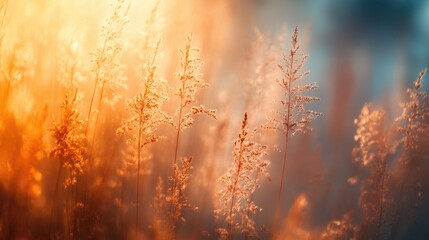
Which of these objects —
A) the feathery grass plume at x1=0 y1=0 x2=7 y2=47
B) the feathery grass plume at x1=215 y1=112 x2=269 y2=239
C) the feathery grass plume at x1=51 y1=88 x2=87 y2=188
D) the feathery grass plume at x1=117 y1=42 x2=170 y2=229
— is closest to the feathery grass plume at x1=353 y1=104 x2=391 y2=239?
the feathery grass plume at x1=215 y1=112 x2=269 y2=239

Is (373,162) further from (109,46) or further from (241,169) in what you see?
(109,46)

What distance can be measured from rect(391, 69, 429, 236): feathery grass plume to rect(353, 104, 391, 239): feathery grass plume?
581mm

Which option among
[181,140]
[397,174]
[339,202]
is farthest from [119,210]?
[397,174]

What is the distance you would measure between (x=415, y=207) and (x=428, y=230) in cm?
802

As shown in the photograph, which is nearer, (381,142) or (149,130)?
(149,130)

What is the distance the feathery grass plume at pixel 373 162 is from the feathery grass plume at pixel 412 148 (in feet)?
1.91

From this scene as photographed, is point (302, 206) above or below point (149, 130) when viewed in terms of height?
below

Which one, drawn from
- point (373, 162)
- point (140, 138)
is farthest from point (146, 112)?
point (373, 162)

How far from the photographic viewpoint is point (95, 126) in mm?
7582

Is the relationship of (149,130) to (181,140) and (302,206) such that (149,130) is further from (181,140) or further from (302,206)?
(181,140)

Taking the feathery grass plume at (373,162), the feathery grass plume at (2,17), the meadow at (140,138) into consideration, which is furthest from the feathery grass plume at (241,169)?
the feathery grass plume at (373,162)

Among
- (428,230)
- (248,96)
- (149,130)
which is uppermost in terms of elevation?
(248,96)

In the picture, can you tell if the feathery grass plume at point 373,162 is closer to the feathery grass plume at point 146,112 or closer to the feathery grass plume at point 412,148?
the feathery grass plume at point 412,148

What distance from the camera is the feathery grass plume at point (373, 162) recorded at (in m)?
10.5
